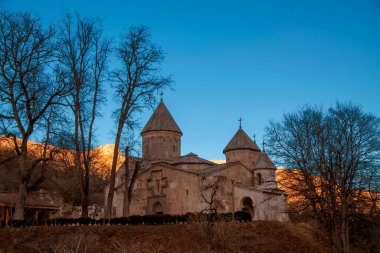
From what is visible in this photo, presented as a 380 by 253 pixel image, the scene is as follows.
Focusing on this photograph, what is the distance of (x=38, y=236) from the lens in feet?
53.7

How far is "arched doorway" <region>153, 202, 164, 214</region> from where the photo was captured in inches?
1186

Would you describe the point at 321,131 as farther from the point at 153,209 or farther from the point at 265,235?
the point at 153,209

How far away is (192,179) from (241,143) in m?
8.52

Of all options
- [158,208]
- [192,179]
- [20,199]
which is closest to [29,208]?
[158,208]

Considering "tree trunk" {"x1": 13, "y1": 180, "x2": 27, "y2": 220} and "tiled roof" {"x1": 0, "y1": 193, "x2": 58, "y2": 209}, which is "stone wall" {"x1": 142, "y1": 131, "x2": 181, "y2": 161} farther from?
"tree trunk" {"x1": 13, "y1": 180, "x2": 27, "y2": 220}

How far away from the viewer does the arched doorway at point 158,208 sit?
98.8 feet

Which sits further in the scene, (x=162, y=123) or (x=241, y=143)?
(x=241, y=143)

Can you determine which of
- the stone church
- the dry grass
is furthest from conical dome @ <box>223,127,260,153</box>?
the dry grass

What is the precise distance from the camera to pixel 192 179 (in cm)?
2805

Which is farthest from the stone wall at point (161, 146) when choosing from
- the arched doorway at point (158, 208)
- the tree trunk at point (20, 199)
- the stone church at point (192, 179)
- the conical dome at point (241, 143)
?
the tree trunk at point (20, 199)

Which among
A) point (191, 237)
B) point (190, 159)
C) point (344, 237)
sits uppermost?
point (190, 159)

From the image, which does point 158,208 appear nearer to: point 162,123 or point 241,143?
point 162,123

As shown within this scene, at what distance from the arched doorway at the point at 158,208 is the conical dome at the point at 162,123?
666 cm

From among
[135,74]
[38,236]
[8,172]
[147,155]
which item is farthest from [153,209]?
[8,172]
